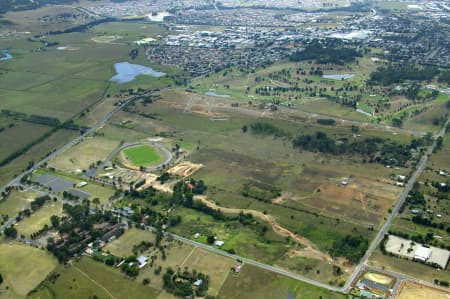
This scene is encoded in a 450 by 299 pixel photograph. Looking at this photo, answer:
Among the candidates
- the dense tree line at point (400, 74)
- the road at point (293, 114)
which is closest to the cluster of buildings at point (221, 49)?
the road at point (293, 114)

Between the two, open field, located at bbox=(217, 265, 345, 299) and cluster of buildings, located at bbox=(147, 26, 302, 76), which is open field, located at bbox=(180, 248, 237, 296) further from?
cluster of buildings, located at bbox=(147, 26, 302, 76)

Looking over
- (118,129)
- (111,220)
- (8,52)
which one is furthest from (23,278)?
(8,52)

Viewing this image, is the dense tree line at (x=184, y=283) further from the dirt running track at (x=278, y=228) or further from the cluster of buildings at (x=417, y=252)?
the cluster of buildings at (x=417, y=252)

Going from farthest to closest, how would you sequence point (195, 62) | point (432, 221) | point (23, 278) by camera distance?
point (195, 62) → point (432, 221) → point (23, 278)

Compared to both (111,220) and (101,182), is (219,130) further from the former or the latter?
(111,220)

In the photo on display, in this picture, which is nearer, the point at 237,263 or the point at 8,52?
the point at 237,263

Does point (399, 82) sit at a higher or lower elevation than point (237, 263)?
higher

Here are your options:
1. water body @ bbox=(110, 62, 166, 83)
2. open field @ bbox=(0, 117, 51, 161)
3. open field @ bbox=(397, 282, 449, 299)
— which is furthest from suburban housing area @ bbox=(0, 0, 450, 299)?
water body @ bbox=(110, 62, 166, 83)
